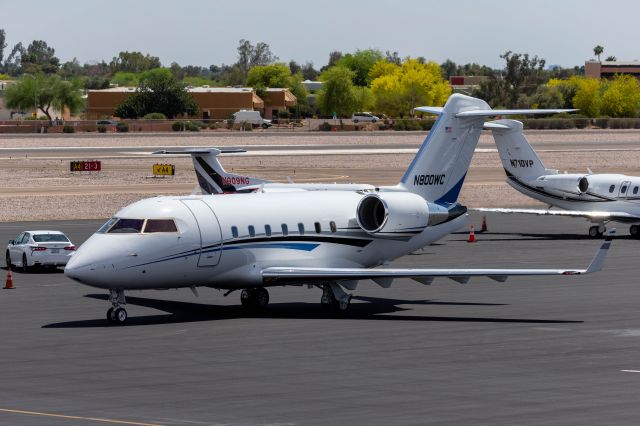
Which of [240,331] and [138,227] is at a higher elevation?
[138,227]

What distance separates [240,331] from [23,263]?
16.4 metres

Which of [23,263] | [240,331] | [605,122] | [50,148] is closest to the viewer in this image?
[240,331]

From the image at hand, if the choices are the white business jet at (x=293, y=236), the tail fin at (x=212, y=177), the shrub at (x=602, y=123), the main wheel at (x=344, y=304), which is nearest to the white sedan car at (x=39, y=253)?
the tail fin at (x=212, y=177)

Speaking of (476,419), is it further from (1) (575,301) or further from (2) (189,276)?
(1) (575,301)

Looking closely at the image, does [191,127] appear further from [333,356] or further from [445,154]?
[333,356]

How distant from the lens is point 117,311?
31656 millimetres

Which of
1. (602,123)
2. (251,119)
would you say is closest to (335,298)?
(251,119)

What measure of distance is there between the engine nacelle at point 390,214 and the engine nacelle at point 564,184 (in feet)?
75.6

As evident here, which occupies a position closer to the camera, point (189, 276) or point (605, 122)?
point (189, 276)

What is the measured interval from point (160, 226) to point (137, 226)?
21.7 inches

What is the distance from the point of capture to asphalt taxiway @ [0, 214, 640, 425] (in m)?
21.3

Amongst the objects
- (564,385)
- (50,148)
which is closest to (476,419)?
(564,385)

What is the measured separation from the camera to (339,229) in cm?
3481

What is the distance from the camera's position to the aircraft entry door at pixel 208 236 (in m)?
32.1
